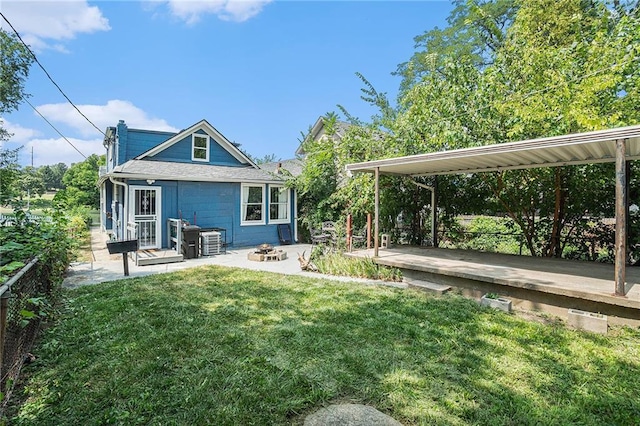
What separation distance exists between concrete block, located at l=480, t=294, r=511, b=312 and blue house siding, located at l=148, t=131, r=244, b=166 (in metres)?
11.1

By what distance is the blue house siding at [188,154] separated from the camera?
11836 mm

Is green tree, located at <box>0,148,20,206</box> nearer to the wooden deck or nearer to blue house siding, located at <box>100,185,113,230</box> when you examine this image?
blue house siding, located at <box>100,185,113,230</box>

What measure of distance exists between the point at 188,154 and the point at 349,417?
11971 millimetres

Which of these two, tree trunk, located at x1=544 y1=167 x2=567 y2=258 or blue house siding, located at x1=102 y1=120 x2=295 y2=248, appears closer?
tree trunk, located at x1=544 y1=167 x2=567 y2=258

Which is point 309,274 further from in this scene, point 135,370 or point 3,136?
point 3,136

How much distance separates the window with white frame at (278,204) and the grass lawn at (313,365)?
735 centimetres

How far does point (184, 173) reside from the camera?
1036 cm

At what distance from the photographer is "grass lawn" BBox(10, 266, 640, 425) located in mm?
2443

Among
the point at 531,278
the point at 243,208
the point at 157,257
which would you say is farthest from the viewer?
the point at 243,208

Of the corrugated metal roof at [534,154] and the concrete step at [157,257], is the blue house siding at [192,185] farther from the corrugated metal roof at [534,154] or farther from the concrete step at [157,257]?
the corrugated metal roof at [534,154]

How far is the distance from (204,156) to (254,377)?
37.2 ft

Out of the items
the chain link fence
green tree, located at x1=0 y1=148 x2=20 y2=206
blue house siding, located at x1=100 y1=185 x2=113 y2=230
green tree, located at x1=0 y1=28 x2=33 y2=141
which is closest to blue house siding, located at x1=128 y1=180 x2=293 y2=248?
green tree, located at x1=0 y1=148 x2=20 y2=206

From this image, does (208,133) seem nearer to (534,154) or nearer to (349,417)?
(534,154)

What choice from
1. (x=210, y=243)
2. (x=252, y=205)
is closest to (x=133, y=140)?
A: (x=252, y=205)
